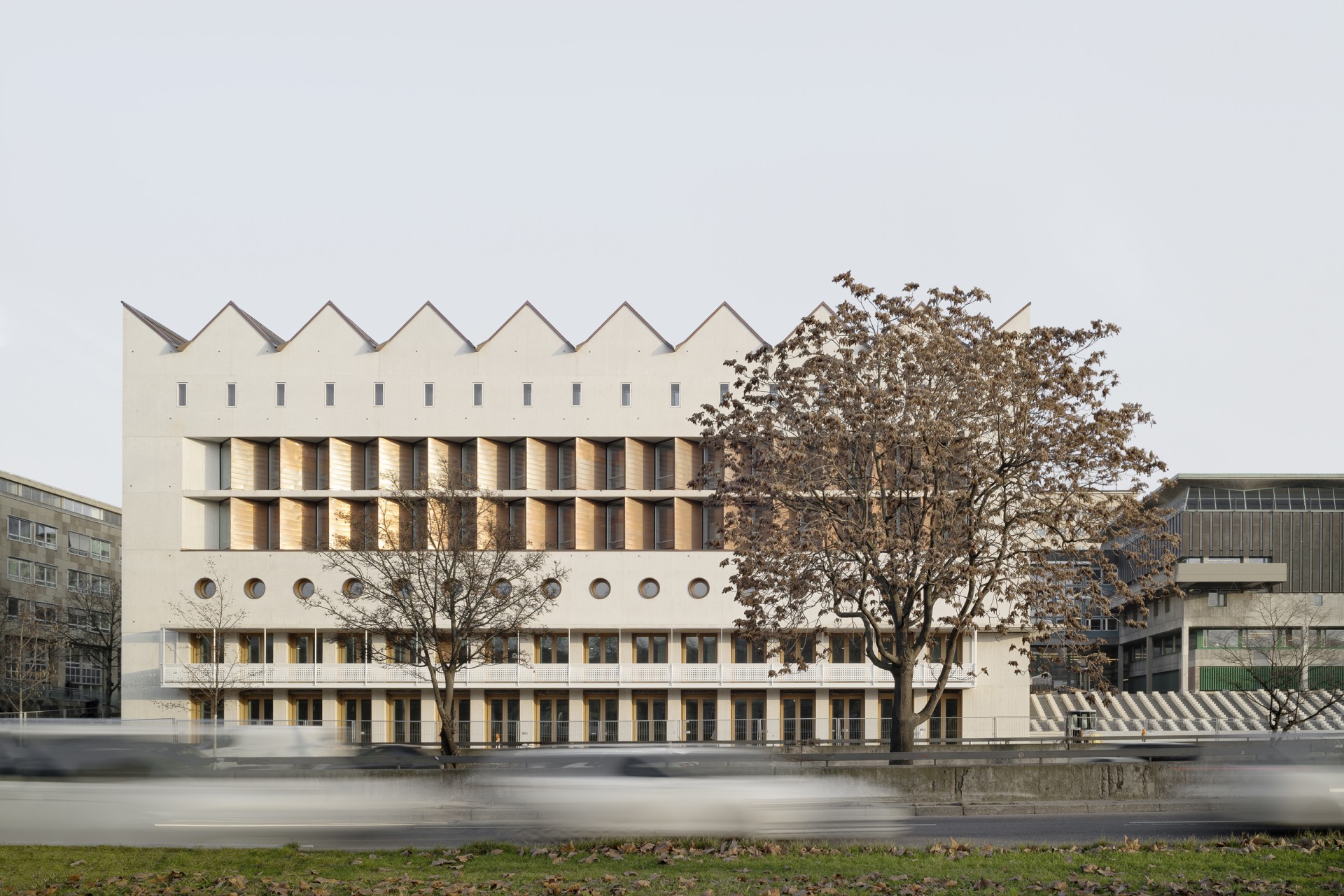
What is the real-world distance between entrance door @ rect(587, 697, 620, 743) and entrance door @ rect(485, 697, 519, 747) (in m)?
3.23

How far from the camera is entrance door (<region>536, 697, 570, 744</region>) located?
5709 centimetres

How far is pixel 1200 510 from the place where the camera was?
91.6m

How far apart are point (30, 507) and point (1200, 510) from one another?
8444 cm

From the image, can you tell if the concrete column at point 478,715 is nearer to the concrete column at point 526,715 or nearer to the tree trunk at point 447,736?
the concrete column at point 526,715

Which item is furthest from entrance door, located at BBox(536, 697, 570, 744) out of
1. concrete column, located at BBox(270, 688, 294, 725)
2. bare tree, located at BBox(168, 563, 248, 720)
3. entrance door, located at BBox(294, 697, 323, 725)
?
bare tree, located at BBox(168, 563, 248, 720)

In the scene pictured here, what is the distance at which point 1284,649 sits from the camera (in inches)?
2995

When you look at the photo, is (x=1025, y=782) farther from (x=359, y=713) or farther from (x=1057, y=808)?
(x=359, y=713)

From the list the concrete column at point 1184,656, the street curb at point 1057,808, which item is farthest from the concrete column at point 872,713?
the concrete column at point 1184,656

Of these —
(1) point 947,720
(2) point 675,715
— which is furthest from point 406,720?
(1) point 947,720

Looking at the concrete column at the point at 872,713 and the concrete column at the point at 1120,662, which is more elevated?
the concrete column at the point at 872,713

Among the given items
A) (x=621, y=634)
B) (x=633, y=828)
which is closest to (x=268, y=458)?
(x=621, y=634)

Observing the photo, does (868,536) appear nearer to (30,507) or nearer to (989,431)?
(989,431)

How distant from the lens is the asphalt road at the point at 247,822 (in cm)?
1606

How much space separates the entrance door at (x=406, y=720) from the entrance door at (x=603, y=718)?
7411 millimetres
